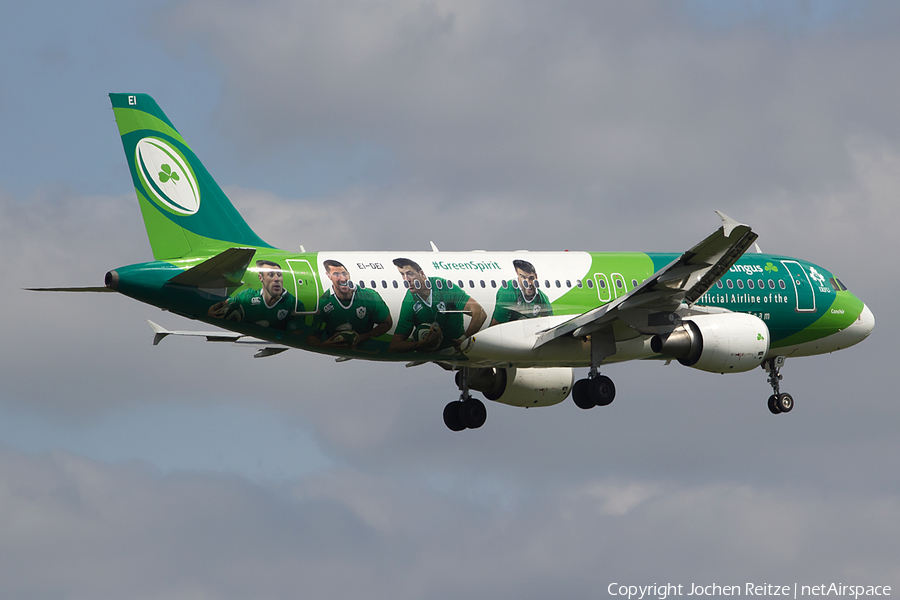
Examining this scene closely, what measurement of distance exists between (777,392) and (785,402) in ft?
1.52

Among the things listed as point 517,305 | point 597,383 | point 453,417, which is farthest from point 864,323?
point 453,417

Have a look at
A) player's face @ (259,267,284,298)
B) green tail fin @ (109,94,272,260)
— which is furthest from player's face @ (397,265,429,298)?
green tail fin @ (109,94,272,260)

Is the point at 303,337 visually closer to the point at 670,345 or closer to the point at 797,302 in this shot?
the point at 670,345

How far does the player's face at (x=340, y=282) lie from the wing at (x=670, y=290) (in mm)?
6615

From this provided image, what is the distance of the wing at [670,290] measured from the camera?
41.4m

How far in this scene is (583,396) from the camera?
1788 inches

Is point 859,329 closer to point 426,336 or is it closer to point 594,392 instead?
point 594,392

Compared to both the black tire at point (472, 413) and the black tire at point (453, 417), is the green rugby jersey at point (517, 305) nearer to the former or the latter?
the black tire at point (472, 413)

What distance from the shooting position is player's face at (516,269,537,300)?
149 ft

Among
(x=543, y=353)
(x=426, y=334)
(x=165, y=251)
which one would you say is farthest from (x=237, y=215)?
(x=543, y=353)

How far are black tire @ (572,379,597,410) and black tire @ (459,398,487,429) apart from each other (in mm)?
5510

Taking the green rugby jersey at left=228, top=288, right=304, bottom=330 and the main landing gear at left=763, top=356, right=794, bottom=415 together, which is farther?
the main landing gear at left=763, top=356, right=794, bottom=415

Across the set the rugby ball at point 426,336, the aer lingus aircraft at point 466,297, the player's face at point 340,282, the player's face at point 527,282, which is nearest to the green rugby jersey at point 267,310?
the aer lingus aircraft at point 466,297

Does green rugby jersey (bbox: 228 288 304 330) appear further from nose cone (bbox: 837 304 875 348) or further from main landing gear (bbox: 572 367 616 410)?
nose cone (bbox: 837 304 875 348)
